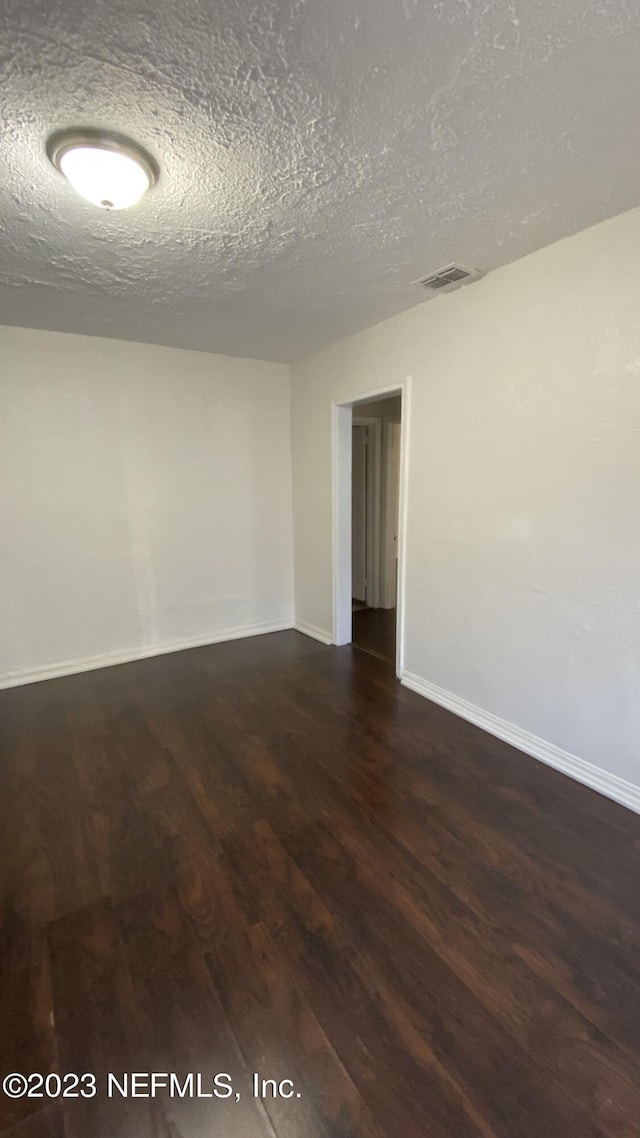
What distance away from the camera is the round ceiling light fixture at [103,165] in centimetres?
147

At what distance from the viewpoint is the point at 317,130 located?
1459mm

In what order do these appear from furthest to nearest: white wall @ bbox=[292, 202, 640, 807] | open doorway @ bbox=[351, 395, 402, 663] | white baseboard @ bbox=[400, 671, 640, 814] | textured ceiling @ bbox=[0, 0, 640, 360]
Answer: open doorway @ bbox=[351, 395, 402, 663], white baseboard @ bbox=[400, 671, 640, 814], white wall @ bbox=[292, 202, 640, 807], textured ceiling @ bbox=[0, 0, 640, 360]

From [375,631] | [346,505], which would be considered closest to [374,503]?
[346,505]

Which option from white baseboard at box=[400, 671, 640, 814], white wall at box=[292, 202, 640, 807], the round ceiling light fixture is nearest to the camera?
the round ceiling light fixture

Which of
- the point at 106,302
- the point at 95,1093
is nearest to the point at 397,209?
the point at 106,302

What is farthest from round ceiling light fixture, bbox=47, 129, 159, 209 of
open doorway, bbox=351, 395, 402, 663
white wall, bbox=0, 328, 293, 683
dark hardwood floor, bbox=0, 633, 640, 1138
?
open doorway, bbox=351, 395, 402, 663

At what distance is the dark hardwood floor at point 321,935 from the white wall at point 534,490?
1.50 ft

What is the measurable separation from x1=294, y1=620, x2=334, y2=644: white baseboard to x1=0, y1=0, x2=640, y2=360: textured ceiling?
2.86 m

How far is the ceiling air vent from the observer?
2422 millimetres

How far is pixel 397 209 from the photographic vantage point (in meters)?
1.88

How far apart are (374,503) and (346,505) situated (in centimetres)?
139

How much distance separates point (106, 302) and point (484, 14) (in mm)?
2414

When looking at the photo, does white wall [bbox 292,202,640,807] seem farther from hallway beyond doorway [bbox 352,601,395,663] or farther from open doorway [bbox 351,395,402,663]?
open doorway [bbox 351,395,402,663]

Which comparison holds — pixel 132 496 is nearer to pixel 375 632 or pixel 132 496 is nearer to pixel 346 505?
pixel 346 505
